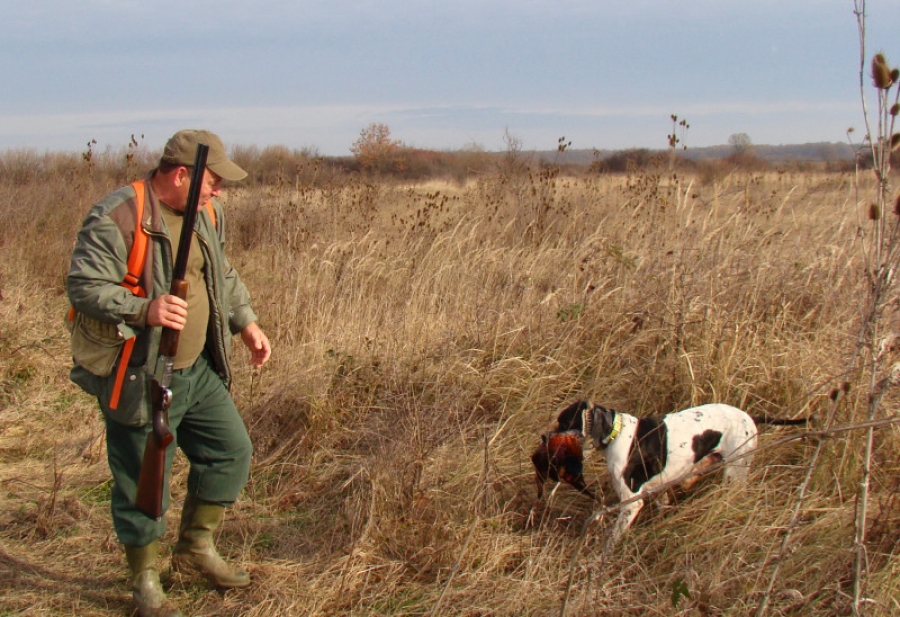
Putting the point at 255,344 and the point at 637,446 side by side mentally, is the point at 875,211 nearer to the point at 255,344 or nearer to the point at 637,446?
the point at 637,446

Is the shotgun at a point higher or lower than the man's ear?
lower

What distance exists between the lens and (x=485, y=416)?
4.46m

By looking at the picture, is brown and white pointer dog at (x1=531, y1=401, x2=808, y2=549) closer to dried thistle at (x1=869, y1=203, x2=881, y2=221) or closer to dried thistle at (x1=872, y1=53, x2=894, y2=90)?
dried thistle at (x1=869, y1=203, x2=881, y2=221)

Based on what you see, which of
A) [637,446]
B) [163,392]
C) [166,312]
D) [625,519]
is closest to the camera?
[166,312]

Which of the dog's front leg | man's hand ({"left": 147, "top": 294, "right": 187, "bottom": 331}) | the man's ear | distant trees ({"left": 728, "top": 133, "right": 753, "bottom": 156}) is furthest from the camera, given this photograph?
distant trees ({"left": 728, "top": 133, "right": 753, "bottom": 156})

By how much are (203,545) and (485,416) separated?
1842 millimetres

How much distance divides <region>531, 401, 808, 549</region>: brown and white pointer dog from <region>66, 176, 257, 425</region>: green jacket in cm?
162

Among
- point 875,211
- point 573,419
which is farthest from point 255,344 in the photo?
point 875,211

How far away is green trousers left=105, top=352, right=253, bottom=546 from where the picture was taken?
112 inches

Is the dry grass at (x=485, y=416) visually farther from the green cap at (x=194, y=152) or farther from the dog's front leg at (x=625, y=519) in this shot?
the green cap at (x=194, y=152)

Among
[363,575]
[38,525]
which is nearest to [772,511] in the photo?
[363,575]

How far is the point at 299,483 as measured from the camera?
13.5ft

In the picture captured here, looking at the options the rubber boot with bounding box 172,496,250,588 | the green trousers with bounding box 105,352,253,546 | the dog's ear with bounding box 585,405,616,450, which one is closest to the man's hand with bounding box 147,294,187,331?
the green trousers with bounding box 105,352,253,546

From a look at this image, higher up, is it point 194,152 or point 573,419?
point 194,152
